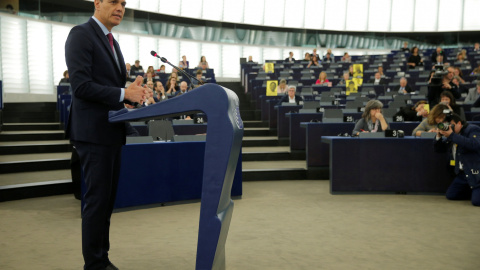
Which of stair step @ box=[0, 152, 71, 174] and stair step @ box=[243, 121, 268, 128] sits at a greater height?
stair step @ box=[243, 121, 268, 128]

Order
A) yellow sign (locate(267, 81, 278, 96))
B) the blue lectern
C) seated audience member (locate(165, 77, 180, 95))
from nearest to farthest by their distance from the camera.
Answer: the blue lectern, seated audience member (locate(165, 77, 180, 95)), yellow sign (locate(267, 81, 278, 96))

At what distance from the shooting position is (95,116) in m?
2.14

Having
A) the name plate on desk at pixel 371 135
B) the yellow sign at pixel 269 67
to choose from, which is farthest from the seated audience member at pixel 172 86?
the yellow sign at pixel 269 67

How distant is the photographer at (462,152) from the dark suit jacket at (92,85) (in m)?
3.87

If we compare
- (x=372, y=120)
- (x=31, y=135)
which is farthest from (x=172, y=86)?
(x=372, y=120)

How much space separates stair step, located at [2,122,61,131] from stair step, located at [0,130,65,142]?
0.75 feet

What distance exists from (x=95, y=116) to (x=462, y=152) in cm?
426

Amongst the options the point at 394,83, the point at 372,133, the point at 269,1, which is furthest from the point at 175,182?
the point at 269,1

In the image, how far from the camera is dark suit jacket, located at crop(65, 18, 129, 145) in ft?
6.77

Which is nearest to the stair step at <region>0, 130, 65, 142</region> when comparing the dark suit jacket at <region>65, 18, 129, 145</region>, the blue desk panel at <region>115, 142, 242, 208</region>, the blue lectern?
the blue desk panel at <region>115, 142, 242, 208</region>

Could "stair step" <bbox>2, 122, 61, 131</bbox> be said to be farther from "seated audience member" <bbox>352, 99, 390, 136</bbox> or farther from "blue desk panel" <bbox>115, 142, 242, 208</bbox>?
"seated audience member" <bbox>352, 99, 390, 136</bbox>

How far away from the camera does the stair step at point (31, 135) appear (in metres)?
7.75

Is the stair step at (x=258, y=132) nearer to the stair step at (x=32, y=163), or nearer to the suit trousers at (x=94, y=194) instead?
the stair step at (x=32, y=163)

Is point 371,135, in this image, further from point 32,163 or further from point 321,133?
point 32,163
